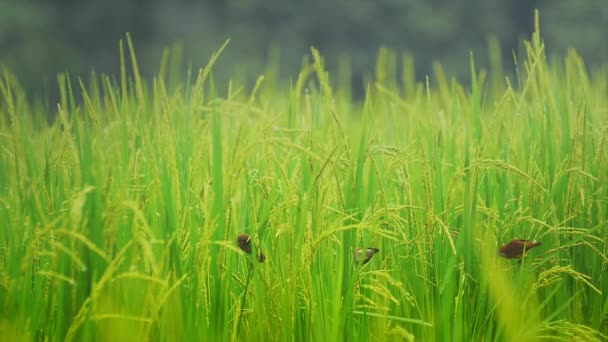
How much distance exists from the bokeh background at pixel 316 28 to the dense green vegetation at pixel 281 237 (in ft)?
40.9

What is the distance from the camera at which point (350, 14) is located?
640 inches

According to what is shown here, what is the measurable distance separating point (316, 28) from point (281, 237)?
14619 mm

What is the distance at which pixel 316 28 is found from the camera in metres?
16.2

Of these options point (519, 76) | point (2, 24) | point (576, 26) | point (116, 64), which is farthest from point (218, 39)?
point (519, 76)

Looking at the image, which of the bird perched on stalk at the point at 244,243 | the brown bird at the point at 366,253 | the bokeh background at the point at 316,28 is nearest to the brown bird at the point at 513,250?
the brown bird at the point at 366,253

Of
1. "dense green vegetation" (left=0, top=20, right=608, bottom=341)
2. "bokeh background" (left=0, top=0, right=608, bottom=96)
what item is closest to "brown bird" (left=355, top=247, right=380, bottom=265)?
"dense green vegetation" (left=0, top=20, right=608, bottom=341)

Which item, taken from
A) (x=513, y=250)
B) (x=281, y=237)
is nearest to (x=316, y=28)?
(x=281, y=237)

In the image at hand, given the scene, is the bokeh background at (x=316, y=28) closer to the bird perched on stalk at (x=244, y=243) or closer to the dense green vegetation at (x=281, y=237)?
the dense green vegetation at (x=281, y=237)

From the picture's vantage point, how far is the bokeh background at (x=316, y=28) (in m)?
14.9

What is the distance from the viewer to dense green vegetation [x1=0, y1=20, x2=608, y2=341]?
1.73m

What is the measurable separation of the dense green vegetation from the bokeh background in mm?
12465

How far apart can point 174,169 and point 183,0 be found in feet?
49.3

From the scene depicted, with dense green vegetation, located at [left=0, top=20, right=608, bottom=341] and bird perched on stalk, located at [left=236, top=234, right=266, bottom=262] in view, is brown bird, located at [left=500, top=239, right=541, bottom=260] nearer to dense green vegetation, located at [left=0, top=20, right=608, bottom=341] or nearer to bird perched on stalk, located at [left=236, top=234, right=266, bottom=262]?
dense green vegetation, located at [left=0, top=20, right=608, bottom=341]

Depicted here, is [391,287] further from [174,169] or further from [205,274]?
[174,169]
